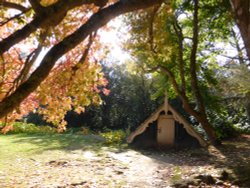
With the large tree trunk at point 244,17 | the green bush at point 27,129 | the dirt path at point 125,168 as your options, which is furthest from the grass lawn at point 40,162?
the green bush at point 27,129

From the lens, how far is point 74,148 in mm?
17047

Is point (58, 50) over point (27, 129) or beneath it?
over

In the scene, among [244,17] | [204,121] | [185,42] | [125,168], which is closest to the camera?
[244,17]

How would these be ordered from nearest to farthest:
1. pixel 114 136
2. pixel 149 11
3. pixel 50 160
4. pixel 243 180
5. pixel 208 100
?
pixel 243 180, pixel 50 160, pixel 149 11, pixel 114 136, pixel 208 100

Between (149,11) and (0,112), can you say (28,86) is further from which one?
(149,11)

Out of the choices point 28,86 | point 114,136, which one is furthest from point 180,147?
point 28,86

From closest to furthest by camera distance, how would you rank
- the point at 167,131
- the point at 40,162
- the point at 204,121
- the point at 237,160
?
the point at 237,160 → the point at 40,162 → the point at 204,121 → the point at 167,131

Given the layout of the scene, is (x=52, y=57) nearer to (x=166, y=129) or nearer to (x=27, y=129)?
(x=166, y=129)

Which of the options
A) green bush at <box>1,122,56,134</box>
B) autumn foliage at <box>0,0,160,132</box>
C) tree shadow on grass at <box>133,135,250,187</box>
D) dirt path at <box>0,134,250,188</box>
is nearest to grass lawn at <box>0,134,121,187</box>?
dirt path at <box>0,134,250,188</box>

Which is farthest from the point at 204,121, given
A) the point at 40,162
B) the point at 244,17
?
the point at 244,17

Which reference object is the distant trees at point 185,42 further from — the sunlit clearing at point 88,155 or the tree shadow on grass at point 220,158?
the sunlit clearing at point 88,155

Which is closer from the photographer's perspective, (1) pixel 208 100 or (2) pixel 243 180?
(2) pixel 243 180

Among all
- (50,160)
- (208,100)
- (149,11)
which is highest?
(149,11)

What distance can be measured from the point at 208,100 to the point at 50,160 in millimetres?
11476
